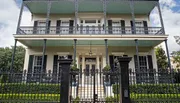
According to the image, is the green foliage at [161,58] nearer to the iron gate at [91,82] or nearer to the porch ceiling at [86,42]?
the porch ceiling at [86,42]

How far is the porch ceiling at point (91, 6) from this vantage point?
1399 cm

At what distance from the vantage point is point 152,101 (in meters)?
6.27

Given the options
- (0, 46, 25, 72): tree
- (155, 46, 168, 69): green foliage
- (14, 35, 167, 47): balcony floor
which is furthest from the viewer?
(0, 46, 25, 72): tree

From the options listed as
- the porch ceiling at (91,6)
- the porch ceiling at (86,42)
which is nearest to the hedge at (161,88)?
the porch ceiling at (86,42)

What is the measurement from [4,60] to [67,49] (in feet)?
62.7

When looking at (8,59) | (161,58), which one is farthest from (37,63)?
(161,58)

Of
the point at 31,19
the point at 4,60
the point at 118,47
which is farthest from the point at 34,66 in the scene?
the point at 4,60

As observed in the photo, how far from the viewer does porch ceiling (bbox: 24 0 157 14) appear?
551 inches

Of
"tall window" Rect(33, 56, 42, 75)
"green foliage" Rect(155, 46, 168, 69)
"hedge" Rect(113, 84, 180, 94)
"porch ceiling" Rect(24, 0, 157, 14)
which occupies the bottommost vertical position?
"hedge" Rect(113, 84, 180, 94)

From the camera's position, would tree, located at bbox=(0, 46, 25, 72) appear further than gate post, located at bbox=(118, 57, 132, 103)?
Yes

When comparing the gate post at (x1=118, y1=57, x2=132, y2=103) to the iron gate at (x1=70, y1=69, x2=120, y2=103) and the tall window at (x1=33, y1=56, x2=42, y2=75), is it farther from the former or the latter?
the tall window at (x1=33, y1=56, x2=42, y2=75)

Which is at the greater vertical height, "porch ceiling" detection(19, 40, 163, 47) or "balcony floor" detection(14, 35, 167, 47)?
"balcony floor" detection(14, 35, 167, 47)

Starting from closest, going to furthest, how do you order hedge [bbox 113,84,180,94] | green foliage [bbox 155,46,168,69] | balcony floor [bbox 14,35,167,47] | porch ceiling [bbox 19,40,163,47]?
hedge [bbox 113,84,180,94]
balcony floor [bbox 14,35,167,47]
porch ceiling [bbox 19,40,163,47]
green foliage [bbox 155,46,168,69]

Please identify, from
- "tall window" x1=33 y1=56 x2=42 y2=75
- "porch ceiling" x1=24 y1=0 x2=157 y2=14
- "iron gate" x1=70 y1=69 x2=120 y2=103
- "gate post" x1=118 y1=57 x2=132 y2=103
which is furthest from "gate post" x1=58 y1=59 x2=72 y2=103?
"tall window" x1=33 y1=56 x2=42 y2=75
